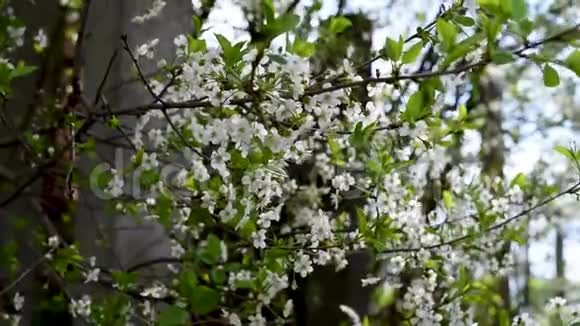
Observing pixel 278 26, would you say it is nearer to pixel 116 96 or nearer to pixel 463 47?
pixel 463 47

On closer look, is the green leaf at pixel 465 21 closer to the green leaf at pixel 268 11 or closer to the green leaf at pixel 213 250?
the green leaf at pixel 268 11

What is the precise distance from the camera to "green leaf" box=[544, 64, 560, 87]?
693mm

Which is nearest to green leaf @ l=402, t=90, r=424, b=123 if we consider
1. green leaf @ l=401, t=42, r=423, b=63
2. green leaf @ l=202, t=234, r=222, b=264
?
green leaf @ l=401, t=42, r=423, b=63

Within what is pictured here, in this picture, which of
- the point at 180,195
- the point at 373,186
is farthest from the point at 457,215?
the point at 180,195

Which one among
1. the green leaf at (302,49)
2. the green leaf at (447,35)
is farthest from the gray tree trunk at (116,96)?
the green leaf at (447,35)

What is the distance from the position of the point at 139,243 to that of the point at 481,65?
935mm

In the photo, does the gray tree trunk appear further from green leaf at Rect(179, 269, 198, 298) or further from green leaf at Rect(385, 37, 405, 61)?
green leaf at Rect(385, 37, 405, 61)

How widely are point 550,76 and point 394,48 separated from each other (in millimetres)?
140

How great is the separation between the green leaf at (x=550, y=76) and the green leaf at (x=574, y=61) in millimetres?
13

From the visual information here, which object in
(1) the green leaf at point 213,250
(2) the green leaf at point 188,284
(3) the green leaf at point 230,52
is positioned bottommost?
(2) the green leaf at point 188,284

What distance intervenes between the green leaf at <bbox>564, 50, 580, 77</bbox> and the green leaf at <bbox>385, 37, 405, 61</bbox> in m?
0.15

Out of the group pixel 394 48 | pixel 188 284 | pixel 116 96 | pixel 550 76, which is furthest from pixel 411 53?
pixel 116 96

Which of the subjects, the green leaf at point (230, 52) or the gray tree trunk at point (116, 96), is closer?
the green leaf at point (230, 52)

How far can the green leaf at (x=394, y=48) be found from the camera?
735 millimetres
